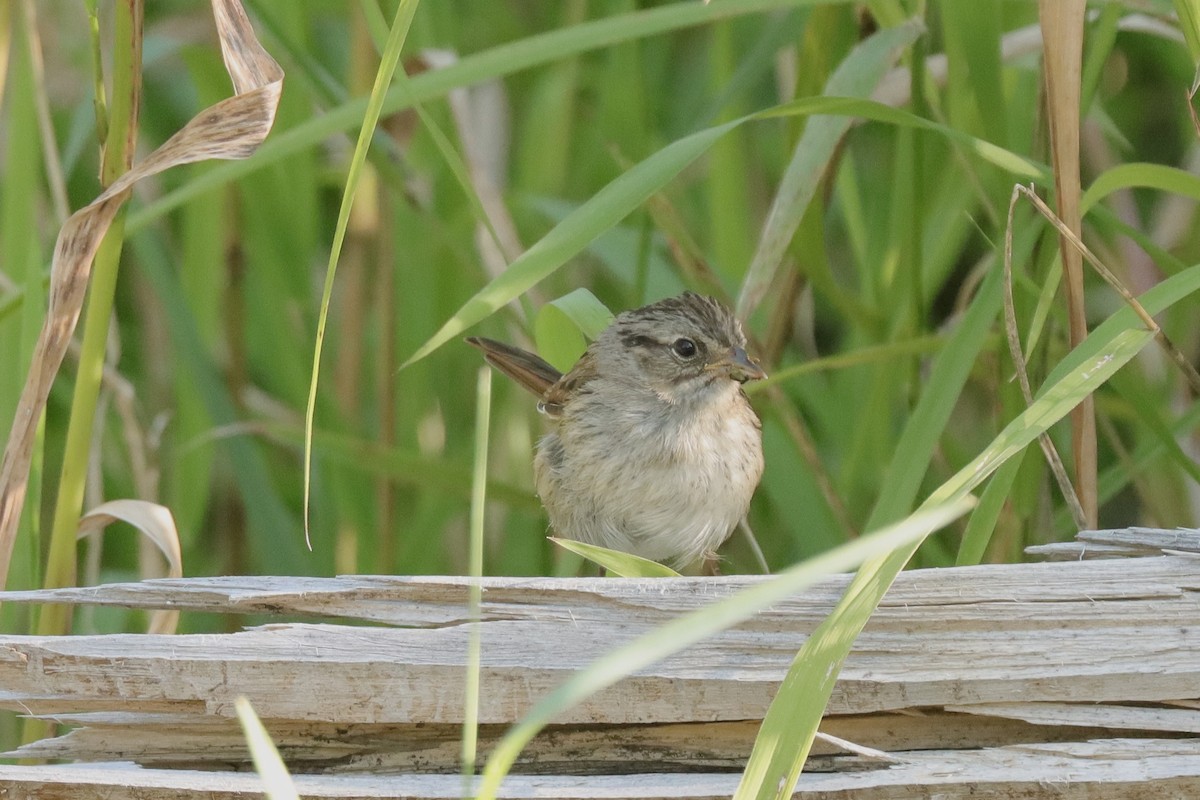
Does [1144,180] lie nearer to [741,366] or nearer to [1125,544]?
[1125,544]

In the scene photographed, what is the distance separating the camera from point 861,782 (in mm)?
1708

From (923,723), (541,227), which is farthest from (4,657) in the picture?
(541,227)

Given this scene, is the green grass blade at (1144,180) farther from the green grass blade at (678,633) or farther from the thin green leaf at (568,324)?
the green grass blade at (678,633)

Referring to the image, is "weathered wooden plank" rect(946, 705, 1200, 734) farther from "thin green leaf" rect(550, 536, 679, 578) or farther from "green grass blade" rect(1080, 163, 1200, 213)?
"green grass blade" rect(1080, 163, 1200, 213)

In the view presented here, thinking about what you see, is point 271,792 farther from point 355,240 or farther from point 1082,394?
point 355,240

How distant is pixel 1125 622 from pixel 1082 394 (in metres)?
0.32

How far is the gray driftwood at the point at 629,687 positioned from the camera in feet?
5.66

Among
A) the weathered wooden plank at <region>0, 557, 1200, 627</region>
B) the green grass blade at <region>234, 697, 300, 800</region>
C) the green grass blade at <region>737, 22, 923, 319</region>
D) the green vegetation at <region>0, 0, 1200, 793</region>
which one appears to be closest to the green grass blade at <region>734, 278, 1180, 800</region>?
the green vegetation at <region>0, 0, 1200, 793</region>

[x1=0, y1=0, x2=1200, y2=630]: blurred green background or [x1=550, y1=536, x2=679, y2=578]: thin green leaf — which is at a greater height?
[x1=0, y1=0, x2=1200, y2=630]: blurred green background

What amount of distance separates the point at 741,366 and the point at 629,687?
1.14 m

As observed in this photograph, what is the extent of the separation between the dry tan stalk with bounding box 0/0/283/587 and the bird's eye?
1261 mm

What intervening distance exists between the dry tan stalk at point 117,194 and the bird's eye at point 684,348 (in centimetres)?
126

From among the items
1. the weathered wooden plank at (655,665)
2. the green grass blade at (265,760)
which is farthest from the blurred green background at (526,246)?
the green grass blade at (265,760)

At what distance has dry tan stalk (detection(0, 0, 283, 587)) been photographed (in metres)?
1.87
